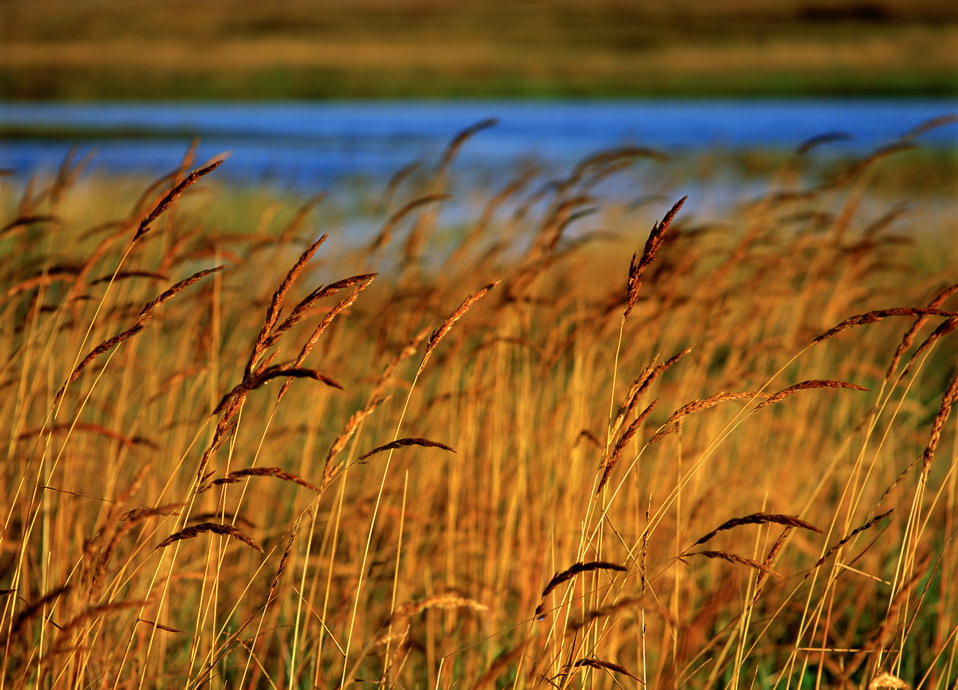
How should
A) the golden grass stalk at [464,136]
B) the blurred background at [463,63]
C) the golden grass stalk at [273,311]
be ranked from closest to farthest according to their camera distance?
the golden grass stalk at [273,311]
the golden grass stalk at [464,136]
the blurred background at [463,63]

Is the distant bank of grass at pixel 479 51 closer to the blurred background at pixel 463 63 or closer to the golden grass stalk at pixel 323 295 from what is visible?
the blurred background at pixel 463 63

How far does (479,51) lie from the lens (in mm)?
52531

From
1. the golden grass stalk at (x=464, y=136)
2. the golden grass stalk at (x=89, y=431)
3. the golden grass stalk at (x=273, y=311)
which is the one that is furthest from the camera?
the golden grass stalk at (x=464, y=136)

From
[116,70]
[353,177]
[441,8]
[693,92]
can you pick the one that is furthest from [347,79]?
[353,177]

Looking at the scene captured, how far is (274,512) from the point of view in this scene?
2.73 metres

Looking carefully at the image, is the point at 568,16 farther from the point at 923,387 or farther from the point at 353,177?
the point at 923,387

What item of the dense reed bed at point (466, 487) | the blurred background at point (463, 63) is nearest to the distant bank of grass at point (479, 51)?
the blurred background at point (463, 63)

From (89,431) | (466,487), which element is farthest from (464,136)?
(89,431)

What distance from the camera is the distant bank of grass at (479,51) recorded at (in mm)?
42875

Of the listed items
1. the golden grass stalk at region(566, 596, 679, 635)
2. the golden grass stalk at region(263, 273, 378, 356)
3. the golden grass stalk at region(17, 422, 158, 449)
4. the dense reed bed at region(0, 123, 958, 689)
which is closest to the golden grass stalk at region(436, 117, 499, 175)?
the dense reed bed at region(0, 123, 958, 689)

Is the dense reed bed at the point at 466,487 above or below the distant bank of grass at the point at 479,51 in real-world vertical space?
below

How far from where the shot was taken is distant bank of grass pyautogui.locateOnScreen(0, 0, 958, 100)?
42.9m

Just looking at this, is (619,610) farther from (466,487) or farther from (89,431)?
(466,487)

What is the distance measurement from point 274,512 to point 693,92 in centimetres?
4108
